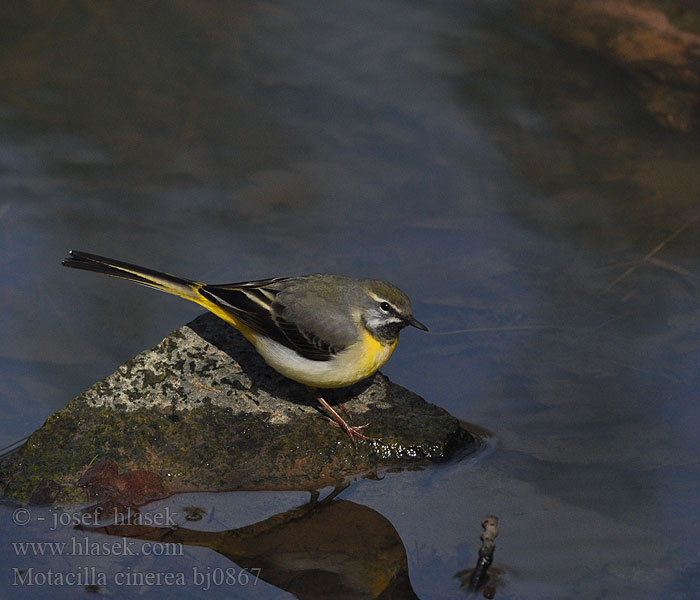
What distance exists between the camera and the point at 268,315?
709cm

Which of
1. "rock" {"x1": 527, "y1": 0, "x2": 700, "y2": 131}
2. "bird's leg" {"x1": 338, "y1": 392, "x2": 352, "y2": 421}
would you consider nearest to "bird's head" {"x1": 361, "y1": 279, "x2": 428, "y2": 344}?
"bird's leg" {"x1": 338, "y1": 392, "x2": 352, "y2": 421}

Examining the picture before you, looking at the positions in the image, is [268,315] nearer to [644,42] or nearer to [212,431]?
[212,431]

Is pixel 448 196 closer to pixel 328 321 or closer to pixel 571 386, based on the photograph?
pixel 571 386

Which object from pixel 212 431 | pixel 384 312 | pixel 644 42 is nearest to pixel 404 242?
pixel 384 312

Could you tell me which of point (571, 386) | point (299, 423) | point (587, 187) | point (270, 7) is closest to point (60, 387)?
point (299, 423)

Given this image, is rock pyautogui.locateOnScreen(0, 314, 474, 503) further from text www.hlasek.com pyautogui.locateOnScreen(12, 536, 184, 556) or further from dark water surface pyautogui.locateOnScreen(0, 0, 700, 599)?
text www.hlasek.com pyautogui.locateOnScreen(12, 536, 184, 556)

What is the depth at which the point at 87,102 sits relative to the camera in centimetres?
1253

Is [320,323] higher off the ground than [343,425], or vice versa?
[320,323]

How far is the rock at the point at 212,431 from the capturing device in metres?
6.51

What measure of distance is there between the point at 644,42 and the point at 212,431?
9.34 meters

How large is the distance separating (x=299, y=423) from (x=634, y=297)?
14.0ft

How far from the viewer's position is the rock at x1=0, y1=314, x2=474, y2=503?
6508mm

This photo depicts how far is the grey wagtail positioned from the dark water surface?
0.88 m

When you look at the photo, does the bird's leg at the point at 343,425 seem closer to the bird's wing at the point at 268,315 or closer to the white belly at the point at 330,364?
the white belly at the point at 330,364
